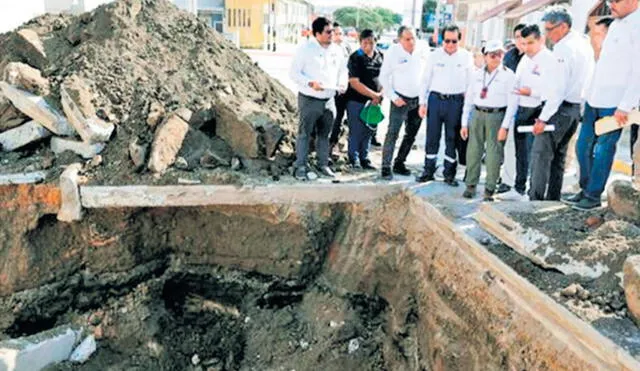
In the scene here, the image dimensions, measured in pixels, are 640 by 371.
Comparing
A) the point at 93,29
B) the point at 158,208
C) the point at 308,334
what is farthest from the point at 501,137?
the point at 93,29

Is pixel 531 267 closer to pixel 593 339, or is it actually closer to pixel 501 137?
pixel 593 339

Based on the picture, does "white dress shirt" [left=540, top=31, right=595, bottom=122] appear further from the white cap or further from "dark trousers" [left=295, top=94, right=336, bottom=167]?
"dark trousers" [left=295, top=94, right=336, bottom=167]

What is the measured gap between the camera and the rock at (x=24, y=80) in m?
5.85

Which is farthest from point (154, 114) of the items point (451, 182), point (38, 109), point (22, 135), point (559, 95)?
point (559, 95)

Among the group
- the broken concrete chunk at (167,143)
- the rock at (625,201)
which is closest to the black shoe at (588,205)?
the rock at (625,201)

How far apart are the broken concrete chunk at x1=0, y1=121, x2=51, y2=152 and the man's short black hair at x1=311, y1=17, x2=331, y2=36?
2935 millimetres

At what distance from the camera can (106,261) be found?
546cm

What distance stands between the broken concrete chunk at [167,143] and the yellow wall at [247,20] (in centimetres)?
2634

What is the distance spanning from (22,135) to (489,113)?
183 inches

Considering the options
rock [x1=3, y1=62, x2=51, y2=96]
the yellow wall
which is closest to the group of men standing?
rock [x1=3, y1=62, x2=51, y2=96]

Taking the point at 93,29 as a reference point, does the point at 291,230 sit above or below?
below

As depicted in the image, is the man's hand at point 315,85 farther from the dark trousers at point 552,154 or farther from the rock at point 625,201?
the rock at point 625,201

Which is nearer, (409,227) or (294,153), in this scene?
(409,227)

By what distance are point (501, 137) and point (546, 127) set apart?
0.41 metres
